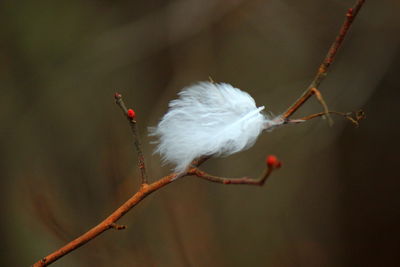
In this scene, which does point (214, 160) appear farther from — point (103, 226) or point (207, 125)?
point (103, 226)

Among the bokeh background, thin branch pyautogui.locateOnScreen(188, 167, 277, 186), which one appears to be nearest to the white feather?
thin branch pyautogui.locateOnScreen(188, 167, 277, 186)

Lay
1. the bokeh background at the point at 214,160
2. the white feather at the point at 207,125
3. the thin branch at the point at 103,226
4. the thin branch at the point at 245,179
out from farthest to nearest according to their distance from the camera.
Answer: the bokeh background at the point at 214,160
the white feather at the point at 207,125
the thin branch at the point at 103,226
the thin branch at the point at 245,179

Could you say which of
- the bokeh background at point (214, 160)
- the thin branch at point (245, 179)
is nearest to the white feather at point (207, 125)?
the thin branch at point (245, 179)

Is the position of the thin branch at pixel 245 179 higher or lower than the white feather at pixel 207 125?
lower

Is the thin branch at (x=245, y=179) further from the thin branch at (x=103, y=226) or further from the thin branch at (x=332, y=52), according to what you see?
the thin branch at (x=332, y=52)

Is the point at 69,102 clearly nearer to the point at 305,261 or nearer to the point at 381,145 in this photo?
the point at 305,261

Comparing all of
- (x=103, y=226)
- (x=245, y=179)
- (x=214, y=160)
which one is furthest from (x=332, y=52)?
(x=214, y=160)
